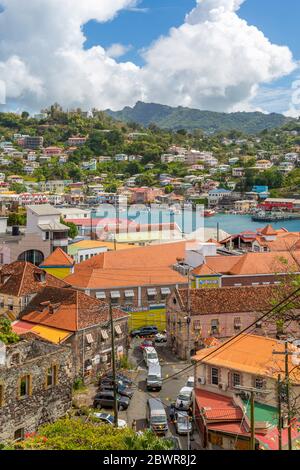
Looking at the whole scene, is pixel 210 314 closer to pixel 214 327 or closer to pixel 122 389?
pixel 214 327

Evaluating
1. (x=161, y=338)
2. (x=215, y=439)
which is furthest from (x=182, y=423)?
(x=161, y=338)

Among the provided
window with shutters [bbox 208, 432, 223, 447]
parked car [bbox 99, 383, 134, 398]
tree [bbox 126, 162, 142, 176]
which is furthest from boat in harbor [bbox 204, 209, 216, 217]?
window with shutters [bbox 208, 432, 223, 447]

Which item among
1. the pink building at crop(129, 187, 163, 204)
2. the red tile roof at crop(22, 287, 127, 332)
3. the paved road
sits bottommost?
the paved road

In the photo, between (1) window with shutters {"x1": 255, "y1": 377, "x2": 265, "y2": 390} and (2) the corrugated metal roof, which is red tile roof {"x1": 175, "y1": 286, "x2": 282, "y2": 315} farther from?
(1) window with shutters {"x1": 255, "y1": 377, "x2": 265, "y2": 390}

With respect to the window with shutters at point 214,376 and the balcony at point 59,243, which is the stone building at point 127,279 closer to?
the balcony at point 59,243
